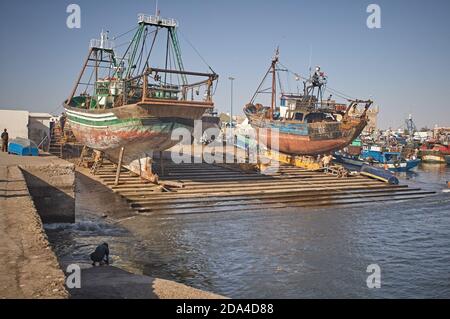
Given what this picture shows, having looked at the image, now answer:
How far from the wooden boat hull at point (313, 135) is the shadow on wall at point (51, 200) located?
20256 millimetres

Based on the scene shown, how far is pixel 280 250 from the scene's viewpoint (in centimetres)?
1266

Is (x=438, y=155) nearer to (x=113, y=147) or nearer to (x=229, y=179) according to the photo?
(x=229, y=179)

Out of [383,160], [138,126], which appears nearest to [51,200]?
[138,126]

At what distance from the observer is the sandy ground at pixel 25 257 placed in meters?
5.62

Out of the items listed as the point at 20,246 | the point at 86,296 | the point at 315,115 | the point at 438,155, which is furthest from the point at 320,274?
the point at 438,155

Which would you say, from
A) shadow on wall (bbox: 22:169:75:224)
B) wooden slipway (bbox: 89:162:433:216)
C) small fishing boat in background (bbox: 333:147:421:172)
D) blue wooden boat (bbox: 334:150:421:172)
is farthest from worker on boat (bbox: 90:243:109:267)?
small fishing boat in background (bbox: 333:147:421:172)

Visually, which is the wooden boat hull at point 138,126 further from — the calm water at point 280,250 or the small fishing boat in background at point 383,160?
the small fishing boat in background at point 383,160

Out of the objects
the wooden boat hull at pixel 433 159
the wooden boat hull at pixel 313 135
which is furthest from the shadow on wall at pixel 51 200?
the wooden boat hull at pixel 433 159

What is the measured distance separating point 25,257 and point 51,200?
23.5ft

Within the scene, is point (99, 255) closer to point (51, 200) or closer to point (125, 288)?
point (125, 288)

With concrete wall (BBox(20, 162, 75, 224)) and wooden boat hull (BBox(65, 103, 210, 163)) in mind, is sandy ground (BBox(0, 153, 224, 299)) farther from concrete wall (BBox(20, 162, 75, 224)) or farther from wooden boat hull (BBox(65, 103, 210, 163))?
wooden boat hull (BBox(65, 103, 210, 163))

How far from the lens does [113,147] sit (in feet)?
71.8

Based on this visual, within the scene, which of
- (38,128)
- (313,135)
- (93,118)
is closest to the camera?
(93,118)

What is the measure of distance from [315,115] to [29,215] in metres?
27.6
